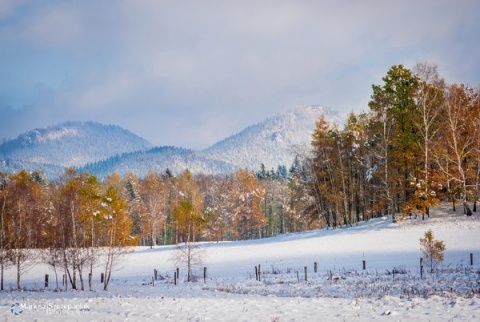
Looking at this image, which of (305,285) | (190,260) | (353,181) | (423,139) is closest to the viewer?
(305,285)

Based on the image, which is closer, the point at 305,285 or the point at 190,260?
the point at 305,285

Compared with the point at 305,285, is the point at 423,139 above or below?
above

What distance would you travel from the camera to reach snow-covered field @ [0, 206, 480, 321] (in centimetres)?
1334

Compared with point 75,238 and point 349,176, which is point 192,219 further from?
point 349,176

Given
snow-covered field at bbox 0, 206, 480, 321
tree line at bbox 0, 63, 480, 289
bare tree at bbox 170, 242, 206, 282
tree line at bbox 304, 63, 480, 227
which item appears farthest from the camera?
tree line at bbox 304, 63, 480, 227

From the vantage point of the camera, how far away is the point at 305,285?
2261cm

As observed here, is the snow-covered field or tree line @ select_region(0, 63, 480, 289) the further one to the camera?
tree line @ select_region(0, 63, 480, 289)

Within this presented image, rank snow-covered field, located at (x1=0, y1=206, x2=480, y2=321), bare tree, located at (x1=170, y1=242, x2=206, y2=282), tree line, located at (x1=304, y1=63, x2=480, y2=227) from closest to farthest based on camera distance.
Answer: snow-covered field, located at (x1=0, y1=206, x2=480, y2=321)
bare tree, located at (x1=170, y1=242, x2=206, y2=282)
tree line, located at (x1=304, y1=63, x2=480, y2=227)

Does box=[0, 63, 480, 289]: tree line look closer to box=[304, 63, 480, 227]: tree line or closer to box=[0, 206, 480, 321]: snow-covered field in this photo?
box=[304, 63, 480, 227]: tree line

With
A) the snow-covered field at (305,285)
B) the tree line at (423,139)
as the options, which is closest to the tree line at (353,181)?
the tree line at (423,139)

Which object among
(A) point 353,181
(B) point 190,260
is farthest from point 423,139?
(B) point 190,260

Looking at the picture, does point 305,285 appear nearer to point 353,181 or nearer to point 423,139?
point 423,139

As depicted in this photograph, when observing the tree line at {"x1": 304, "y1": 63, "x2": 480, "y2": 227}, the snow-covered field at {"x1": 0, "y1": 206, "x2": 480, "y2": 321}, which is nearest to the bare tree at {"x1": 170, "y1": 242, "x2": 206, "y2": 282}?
the snow-covered field at {"x1": 0, "y1": 206, "x2": 480, "y2": 321}

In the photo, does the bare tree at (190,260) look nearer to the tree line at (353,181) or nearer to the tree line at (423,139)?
the tree line at (353,181)
